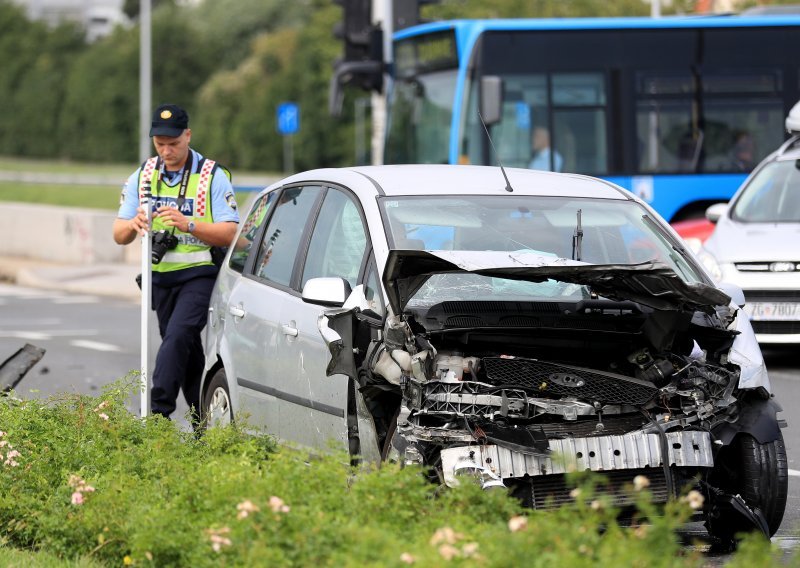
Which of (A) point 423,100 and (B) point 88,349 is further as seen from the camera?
(A) point 423,100

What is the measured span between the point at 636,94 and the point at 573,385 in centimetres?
1306

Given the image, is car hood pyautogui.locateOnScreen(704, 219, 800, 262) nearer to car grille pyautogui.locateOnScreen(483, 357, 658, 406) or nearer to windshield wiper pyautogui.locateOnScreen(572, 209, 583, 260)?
windshield wiper pyautogui.locateOnScreen(572, 209, 583, 260)

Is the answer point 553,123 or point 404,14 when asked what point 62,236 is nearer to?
point 404,14

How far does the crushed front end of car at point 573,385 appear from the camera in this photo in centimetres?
614

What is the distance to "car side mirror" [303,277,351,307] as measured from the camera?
6.75 m

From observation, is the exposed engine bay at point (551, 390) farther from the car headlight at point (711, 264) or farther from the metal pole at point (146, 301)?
the car headlight at point (711, 264)

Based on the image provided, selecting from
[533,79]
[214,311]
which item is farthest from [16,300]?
[214,311]

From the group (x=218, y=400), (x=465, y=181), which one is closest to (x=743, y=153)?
(x=218, y=400)

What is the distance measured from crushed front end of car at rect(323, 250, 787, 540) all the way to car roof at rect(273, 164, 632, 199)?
626 mm

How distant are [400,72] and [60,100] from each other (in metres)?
74.9

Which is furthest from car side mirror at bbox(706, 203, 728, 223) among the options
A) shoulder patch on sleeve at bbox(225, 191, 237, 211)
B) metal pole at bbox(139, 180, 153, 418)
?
metal pole at bbox(139, 180, 153, 418)

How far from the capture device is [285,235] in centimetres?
802

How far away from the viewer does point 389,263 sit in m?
6.22

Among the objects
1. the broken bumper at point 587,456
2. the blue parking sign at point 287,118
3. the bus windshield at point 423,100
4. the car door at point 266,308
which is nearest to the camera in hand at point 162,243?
the car door at point 266,308
